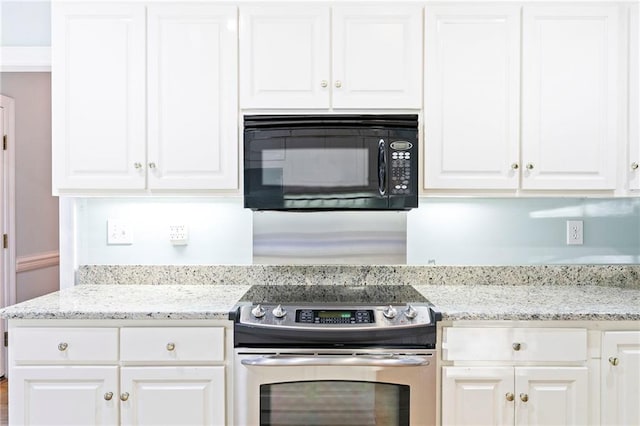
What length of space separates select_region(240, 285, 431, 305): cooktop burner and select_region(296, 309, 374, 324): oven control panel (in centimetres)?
9

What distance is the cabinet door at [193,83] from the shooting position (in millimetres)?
1913

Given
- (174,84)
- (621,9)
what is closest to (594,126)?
(621,9)

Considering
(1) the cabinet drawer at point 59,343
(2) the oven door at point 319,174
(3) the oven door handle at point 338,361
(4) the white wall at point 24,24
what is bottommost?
(3) the oven door handle at point 338,361

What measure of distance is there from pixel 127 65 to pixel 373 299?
1497 mm

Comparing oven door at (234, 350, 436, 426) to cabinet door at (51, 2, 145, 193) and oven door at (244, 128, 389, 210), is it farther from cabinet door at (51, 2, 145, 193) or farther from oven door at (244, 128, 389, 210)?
cabinet door at (51, 2, 145, 193)

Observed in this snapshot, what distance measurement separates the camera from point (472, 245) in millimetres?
2229

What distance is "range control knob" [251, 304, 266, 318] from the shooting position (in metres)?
1.65

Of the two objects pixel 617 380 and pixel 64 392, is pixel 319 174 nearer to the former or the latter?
pixel 64 392

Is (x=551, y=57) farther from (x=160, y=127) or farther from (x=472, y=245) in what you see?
(x=160, y=127)

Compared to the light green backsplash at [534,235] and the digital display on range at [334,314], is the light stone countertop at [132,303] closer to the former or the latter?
the digital display on range at [334,314]

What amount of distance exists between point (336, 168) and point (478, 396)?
3.45 ft

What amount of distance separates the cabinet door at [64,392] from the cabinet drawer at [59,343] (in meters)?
0.04

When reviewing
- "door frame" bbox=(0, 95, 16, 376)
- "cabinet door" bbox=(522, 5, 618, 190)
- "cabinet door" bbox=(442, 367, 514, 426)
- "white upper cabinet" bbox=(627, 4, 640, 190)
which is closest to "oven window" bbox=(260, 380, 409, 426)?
"cabinet door" bbox=(442, 367, 514, 426)

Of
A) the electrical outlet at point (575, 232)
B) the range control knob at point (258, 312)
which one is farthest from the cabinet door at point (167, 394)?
the electrical outlet at point (575, 232)
